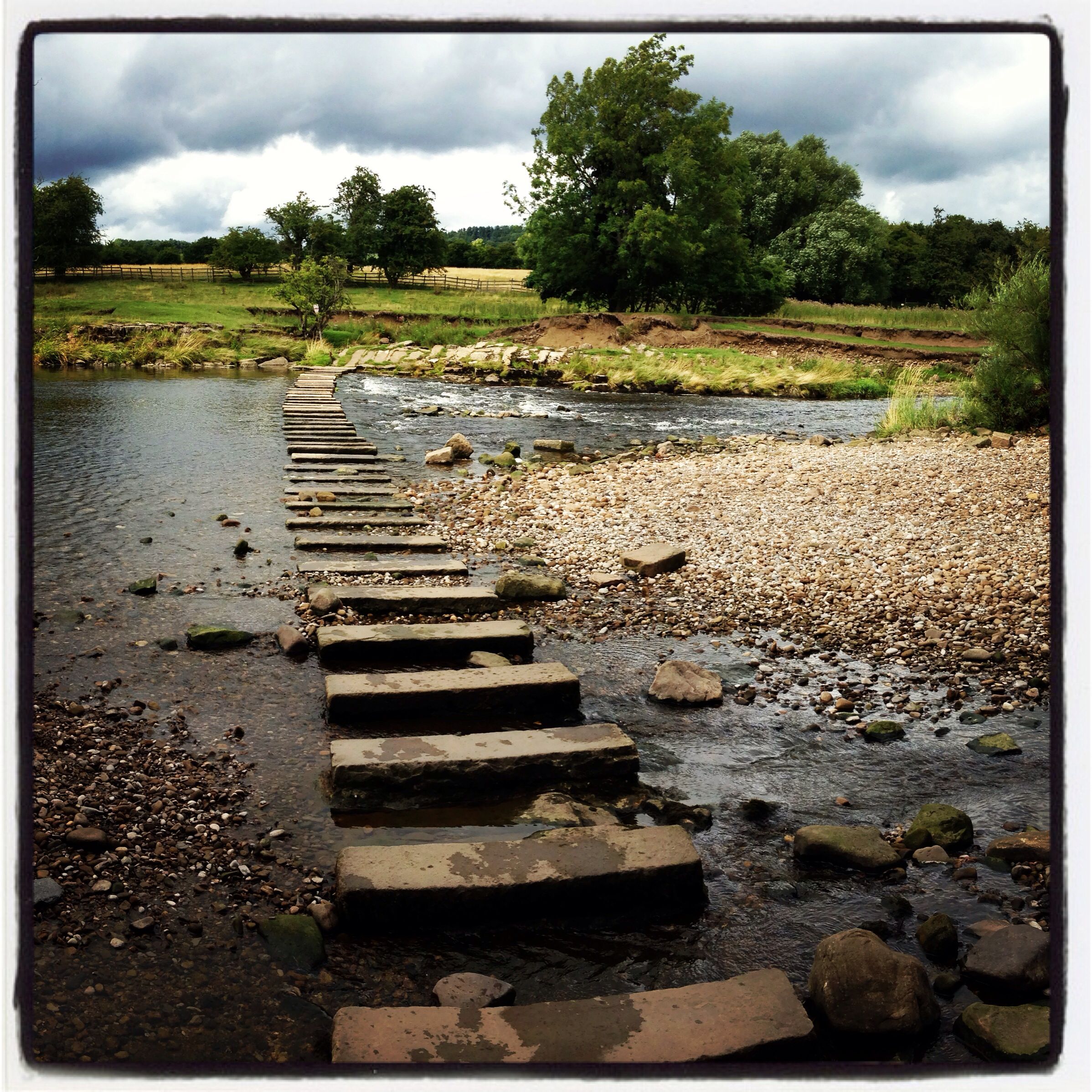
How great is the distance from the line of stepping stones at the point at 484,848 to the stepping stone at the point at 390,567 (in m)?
0.02

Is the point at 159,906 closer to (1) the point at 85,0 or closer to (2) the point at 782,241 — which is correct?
(1) the point at 85,0

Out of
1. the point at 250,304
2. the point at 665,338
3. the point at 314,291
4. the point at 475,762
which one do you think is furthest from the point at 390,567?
the point at 250,304

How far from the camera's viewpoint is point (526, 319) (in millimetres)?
36188

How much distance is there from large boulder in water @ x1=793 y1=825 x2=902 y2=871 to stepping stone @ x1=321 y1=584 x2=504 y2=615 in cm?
323

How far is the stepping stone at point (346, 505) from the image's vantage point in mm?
9258

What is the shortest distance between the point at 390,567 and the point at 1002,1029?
545 centimetres

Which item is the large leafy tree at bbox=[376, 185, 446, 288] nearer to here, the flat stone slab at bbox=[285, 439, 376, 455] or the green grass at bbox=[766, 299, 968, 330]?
the green grass at bbox=[766, 299, 968, 330]

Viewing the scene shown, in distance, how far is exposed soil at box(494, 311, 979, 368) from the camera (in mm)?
30969

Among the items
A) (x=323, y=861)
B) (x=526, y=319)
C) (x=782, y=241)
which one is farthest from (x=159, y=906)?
(x=782, y=241)

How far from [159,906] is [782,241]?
1789 inches

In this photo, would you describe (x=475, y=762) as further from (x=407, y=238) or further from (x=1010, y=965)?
(x=407, y=238)

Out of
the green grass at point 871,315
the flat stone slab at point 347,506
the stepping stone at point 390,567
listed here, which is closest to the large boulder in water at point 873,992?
the stepping stone at point 390,567

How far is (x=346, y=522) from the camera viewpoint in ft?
28.5

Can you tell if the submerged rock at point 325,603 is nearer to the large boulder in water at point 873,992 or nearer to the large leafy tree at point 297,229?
the large boulder in water at point 873,992
